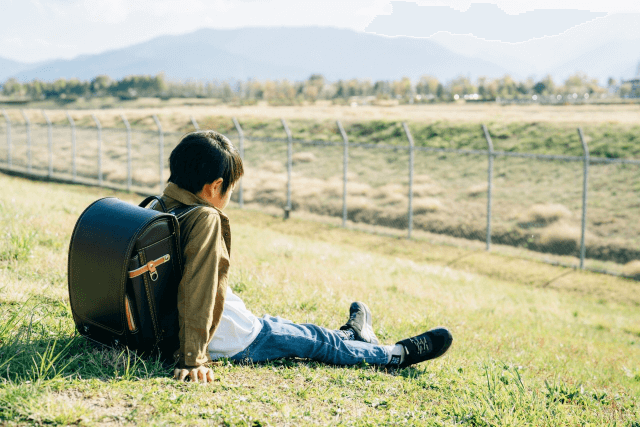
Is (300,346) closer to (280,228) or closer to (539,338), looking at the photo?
(539,338)

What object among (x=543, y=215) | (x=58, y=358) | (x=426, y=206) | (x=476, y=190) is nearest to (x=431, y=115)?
(x=476, y=190)

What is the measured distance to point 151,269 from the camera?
2.57 metres

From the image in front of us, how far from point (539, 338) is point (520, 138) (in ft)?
67.0

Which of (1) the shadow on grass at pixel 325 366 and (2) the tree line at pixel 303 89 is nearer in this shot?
(1) the shadow on grass at pixel 325 366

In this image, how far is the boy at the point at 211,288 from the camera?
2605mm

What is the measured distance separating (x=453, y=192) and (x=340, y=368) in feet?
50.5

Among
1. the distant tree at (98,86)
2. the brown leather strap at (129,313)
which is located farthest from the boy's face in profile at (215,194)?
the distant tree at (98,86)

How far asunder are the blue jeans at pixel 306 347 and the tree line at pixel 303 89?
82661mm

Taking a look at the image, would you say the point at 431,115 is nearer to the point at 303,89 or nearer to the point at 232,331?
the point at 232,331

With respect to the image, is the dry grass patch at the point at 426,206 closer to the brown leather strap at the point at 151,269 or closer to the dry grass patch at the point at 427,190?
the dry grass patch at the point at 427,190

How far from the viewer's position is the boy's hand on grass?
8.70 feet

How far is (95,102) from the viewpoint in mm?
86750

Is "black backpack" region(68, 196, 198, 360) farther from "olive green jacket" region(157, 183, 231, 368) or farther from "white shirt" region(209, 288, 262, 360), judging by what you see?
"white shirt" region(209, 288, 262, 360)

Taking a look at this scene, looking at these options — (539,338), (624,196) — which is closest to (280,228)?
(539,338)
